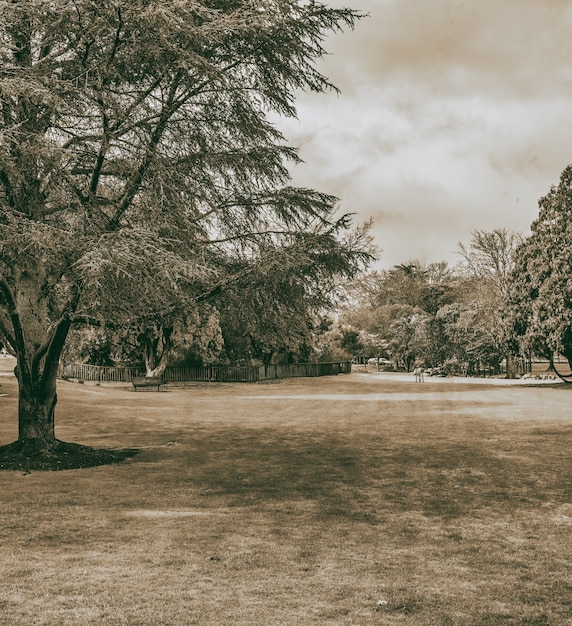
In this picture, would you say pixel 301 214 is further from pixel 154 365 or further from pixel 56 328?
pixel 154 365

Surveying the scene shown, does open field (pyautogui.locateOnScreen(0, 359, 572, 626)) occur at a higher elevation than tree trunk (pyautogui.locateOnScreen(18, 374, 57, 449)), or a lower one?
lower

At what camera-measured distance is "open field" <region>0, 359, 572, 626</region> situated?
6031 mm

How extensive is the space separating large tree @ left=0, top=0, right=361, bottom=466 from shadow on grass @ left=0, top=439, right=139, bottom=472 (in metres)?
0.12

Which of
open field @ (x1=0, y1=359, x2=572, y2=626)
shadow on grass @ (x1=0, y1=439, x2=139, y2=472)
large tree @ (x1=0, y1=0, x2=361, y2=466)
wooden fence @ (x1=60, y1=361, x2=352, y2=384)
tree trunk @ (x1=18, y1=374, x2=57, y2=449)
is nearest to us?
open field @ (x1=0, y1=359, x2=572, y2=626)

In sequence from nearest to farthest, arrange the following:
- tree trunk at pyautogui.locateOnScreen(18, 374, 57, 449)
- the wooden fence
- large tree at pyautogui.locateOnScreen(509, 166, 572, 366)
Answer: tree trunk at pyautogui.locateOnScreen(18, 374, 57, 449), large tree at pyautogui.locateOnScreen(509, 166, 572, 366), the wooden fence

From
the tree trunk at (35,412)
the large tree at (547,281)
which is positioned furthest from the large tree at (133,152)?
the large tree at (547,281)

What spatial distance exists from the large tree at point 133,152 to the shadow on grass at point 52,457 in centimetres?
12

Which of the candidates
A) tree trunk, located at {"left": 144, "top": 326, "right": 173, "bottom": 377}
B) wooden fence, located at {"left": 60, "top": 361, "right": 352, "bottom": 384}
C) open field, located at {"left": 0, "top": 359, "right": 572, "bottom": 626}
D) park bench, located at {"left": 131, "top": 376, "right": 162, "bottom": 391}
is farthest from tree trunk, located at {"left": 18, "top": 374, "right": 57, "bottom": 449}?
wooden fence, located at {"left": 60, "top": 361, "right": 352, "bottom": 384}

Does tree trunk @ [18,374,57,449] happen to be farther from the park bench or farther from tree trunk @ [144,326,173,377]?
tree trunk @ [144,326,173,377]

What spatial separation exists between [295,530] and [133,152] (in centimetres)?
687

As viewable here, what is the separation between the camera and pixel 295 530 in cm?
892

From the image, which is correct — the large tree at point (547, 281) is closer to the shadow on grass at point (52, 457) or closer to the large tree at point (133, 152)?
the large tree at point (133, 152)

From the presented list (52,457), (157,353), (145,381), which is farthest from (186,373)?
(52,457)

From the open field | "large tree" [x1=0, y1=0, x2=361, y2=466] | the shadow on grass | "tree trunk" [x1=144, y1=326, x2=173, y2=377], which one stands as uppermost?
"large tree" [x1=0, y1=0, x2=361, y2=466]
